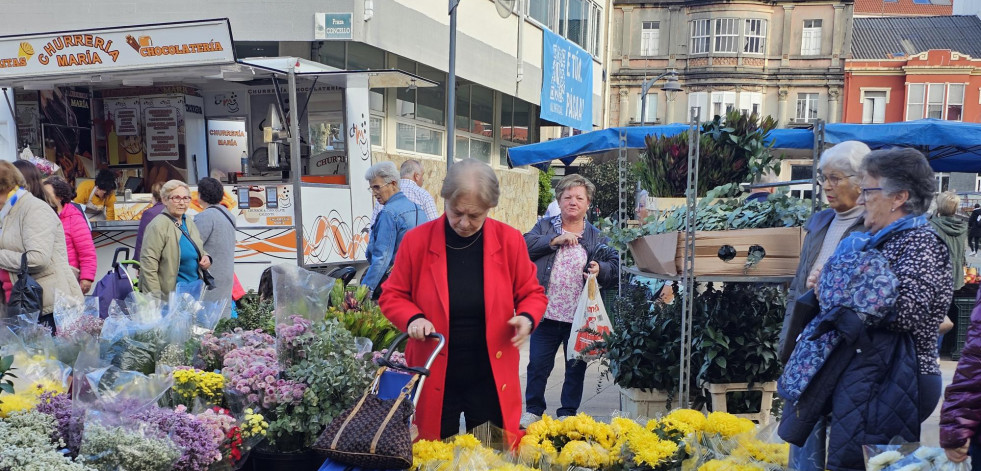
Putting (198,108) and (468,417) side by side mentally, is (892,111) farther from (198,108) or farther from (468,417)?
(468,417)

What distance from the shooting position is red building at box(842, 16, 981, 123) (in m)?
43.0

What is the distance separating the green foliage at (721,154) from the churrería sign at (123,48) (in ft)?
15.7

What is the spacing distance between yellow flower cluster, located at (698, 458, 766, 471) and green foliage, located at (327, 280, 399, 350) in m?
1.88

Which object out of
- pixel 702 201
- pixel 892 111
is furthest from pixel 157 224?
pixel 892 111

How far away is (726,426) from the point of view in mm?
3123

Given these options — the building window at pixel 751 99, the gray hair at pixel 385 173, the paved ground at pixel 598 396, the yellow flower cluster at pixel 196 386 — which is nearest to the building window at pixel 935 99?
the building window at pixel 751 99

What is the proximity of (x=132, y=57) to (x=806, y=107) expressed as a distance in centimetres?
4473

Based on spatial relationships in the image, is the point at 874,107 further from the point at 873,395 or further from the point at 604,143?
the point at 873,395

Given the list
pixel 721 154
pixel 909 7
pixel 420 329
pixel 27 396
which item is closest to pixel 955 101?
pixel 909 7

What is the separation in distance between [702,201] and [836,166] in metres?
0.84

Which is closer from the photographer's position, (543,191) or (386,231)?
(386,231)

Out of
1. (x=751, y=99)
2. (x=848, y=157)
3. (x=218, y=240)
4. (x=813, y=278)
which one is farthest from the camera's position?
(x=751, y=99)

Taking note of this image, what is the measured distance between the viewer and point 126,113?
428 inches

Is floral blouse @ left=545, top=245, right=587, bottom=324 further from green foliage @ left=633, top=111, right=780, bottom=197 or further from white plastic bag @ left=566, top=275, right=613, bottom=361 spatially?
green foliage @ left=633, top=111, right=780, bottom=197
